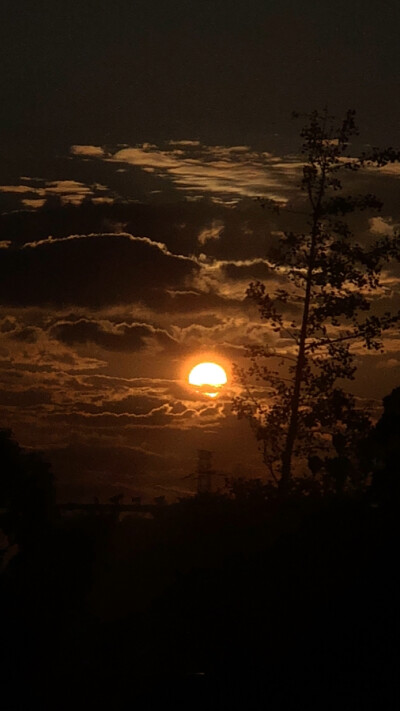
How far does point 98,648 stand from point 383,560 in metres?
8.05

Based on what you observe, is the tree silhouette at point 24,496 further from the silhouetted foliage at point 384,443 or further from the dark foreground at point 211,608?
the silhouetted foliage at point 384,443

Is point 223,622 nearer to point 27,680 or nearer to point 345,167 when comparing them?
point 27,680

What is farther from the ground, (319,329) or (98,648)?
(319,329)

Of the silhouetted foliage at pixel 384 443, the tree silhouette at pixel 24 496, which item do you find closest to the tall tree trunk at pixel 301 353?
the silhouetted foliage at pixel 384 443

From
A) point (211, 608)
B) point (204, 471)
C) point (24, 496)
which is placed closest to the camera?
point (211, 608)

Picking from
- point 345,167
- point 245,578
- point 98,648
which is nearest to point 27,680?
point 98,648

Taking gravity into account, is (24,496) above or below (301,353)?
below

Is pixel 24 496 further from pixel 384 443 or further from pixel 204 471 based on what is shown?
pixel 384 443

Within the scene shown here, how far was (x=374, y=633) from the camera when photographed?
31797 mm

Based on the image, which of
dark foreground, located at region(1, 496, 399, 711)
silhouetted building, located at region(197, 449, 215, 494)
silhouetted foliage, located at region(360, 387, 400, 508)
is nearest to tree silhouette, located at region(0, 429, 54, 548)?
dark foreground, located at region(1, 496, 399, 711)

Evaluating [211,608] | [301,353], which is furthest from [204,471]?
[211,608]

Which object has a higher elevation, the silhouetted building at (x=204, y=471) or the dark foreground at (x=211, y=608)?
the silhouetted building at (x=204, y=471)

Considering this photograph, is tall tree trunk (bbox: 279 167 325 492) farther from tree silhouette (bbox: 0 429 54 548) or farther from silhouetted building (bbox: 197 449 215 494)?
tree silhouette (bbox: 0 429 54 548)

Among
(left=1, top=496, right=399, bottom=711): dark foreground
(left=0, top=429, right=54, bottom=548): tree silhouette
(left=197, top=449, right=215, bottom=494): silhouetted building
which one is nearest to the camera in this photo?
(left=1, top=496, right=399, bottom=711): dark foreground
